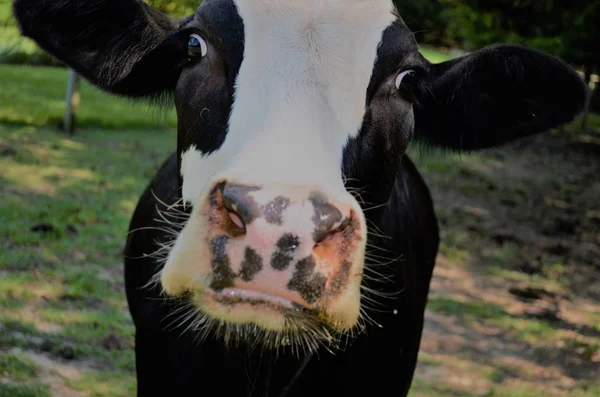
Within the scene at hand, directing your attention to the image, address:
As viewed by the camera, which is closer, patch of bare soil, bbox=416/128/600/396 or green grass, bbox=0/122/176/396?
green grass, bbox=0/122/176/396

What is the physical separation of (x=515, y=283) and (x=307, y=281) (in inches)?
244

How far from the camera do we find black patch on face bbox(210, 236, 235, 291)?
1.96 metres

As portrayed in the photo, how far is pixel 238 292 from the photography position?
6.57ft

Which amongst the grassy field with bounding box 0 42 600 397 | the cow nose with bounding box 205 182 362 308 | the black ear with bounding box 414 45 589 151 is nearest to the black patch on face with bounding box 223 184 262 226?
the cow nose with bounding box 205 182 362 308

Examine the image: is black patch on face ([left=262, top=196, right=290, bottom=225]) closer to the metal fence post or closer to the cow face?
the cow face

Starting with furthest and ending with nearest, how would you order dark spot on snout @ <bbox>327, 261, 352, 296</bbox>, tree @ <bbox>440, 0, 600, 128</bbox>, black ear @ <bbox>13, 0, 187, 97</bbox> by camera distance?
1. tree @ <bbox>440, 0, 600, 128</bbox>
2. black ear @ <bbox>13, 0, 187, 97</bbox>
3. dark spot on snout @ <bbox>327, 261, 352, 296</bbox>

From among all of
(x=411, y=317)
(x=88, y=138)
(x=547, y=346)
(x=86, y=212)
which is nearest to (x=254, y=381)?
(x=411, y=317)

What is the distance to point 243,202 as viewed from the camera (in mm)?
1894

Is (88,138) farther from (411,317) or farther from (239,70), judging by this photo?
(239,70)

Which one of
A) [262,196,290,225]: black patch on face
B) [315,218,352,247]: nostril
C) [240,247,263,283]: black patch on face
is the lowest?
[240,247,263,283]: black patch on face

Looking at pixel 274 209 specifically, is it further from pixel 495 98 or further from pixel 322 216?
pixel 495 98

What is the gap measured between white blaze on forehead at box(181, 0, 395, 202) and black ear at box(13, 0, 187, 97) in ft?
1.86

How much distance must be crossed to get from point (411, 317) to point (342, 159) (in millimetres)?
1596

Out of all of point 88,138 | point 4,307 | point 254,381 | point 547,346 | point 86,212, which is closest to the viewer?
point 254,381
